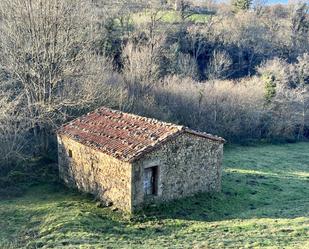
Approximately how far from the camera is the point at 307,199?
2428 cm

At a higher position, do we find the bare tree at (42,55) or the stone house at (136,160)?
the bare tree at (42,55)

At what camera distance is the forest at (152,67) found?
27.2m

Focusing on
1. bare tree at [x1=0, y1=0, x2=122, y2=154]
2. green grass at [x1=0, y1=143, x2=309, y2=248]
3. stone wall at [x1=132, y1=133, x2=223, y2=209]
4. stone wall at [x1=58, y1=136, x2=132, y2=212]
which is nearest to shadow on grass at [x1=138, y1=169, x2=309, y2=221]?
green grass at [x1=0, y1=143, x2=309, y2=248]

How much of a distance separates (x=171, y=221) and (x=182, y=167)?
3257 millimetres

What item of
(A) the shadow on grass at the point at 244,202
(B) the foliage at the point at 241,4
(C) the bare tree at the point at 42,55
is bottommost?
(A) the shadow on grass at the point at 244,202

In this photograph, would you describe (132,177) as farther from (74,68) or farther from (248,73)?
(248,73)

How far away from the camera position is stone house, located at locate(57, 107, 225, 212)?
19750 mm

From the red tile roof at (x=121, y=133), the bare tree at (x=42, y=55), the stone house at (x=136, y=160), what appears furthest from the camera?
the bare tree at (x=42, y=55)

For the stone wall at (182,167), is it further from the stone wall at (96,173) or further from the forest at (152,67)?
the forest at (152,67)

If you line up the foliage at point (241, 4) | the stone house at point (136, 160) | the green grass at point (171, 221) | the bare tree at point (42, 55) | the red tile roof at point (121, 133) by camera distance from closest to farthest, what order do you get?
the green grass at point (171, 221)
the stone house at point (136, 160)
the red tile roof at point (121, 133)
the bare tree at point (42, 55)
the foliage at point (241, 4)

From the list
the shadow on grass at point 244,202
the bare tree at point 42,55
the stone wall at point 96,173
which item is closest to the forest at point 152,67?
the bare tree at point 42,55

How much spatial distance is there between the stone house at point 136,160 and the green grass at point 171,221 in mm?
719

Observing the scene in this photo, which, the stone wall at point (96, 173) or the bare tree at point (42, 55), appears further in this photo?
the bare tree at point (42, 55)

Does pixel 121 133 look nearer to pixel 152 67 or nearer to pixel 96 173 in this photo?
pixel 96 173
